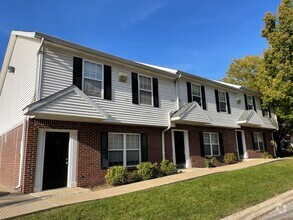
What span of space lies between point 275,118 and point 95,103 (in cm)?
2020

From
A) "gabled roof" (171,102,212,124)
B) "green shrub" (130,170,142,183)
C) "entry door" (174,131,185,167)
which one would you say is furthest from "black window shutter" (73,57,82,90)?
"entry door" (174,131,185,167)

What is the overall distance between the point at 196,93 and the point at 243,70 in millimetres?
15795

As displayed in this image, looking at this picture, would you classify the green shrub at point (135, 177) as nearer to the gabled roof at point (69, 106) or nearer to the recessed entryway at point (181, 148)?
the gabled roof at point (69, 106)

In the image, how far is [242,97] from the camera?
19.8m

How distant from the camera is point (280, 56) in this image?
18.9 meters

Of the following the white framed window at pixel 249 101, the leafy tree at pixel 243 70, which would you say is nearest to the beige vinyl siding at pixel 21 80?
the white framed window at pixel 249 101

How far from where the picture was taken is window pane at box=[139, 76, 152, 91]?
12.8 metres

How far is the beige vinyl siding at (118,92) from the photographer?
957cm

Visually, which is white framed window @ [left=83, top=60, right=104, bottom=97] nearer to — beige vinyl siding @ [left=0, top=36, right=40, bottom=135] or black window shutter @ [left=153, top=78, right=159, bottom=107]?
beige vinyl siding @ [left=0, top=36, right=40, bottom=135]

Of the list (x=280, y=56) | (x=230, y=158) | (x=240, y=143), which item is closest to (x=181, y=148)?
(x=230, y=158)

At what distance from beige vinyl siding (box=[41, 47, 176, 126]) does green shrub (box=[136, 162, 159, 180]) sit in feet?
6.91

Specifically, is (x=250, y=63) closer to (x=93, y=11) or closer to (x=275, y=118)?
(x=275, y=118)

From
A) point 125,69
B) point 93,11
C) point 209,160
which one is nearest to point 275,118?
point 209,160

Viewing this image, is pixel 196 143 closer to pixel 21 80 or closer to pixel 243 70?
pixel 21 80
